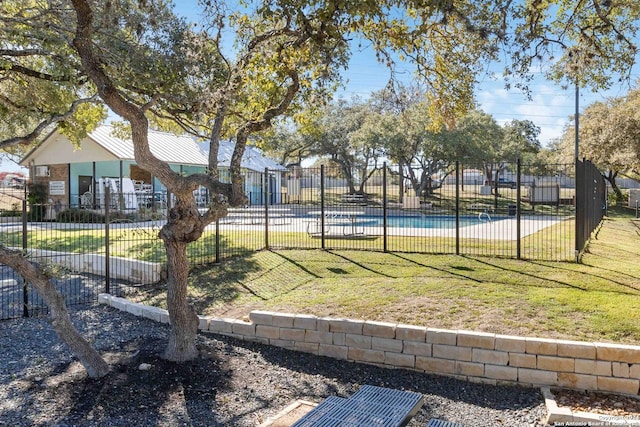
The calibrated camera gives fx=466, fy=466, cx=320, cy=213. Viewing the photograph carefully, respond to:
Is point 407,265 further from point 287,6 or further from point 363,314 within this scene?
point 287,6

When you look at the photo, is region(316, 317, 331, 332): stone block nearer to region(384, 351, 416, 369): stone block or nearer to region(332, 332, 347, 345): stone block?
region(332, 332, 347, 345): stone block

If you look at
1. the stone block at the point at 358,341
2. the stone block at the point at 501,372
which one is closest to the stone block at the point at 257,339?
the stone block at the point at 358,341

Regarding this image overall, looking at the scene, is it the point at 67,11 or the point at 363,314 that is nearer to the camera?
the point at 363,314

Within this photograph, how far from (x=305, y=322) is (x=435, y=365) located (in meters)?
1.54

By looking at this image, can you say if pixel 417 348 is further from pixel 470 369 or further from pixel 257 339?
pixel 257 339

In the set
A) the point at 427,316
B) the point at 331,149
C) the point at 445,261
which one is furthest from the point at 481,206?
the point at 427,316

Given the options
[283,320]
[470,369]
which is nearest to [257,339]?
[283,320]

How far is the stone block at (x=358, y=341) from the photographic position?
525cm

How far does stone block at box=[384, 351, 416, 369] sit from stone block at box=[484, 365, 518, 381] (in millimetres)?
755

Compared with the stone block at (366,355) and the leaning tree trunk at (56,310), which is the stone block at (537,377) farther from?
the leaning tree trunk at (56,310)

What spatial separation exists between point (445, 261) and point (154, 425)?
6.42 meters

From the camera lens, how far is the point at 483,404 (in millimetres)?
4387

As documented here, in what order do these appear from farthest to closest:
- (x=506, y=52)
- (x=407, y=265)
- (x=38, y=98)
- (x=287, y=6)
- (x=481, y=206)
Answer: (x=481, y=206)
(x=38, y=98)
(x=407, y=265)
(x=506, y=52)
(x=287, y=6)

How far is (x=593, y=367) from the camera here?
4.46m
